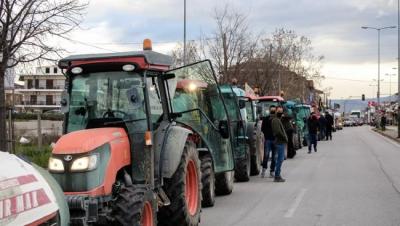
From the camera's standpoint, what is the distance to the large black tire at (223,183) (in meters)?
11.7

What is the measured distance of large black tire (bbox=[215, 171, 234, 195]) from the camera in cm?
1174

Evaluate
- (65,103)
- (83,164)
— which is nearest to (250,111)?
(65,103)

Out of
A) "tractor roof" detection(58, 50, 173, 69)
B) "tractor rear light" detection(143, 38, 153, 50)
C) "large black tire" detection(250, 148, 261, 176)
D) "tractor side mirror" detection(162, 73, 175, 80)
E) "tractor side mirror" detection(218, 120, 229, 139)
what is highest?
"tractor rear light" detection(143, 38, 153, 50)

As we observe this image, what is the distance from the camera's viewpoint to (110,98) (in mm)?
7117

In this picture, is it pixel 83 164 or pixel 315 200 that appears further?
pixel 315 200

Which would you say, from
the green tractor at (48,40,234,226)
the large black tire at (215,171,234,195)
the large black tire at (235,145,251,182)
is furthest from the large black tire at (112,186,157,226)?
the large black tire at (235,145,251,182)

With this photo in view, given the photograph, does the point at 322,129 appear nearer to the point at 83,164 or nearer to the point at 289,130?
the point at 289,130

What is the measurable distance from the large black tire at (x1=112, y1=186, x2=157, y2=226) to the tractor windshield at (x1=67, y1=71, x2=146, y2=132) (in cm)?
108

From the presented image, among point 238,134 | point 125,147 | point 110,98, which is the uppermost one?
point 110,98

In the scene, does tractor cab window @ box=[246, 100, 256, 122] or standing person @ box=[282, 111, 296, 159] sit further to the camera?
standing person @ box=[282, 111, 296, 159]

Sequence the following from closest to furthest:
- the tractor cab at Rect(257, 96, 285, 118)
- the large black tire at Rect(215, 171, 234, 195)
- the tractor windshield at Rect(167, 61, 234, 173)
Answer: the tractor windshield at Rect(167, 61, 234, 173) → the large black tire at Rect(215, 171, 234, 195) → the tractor cab at Rect(257, 96, 285, 118)

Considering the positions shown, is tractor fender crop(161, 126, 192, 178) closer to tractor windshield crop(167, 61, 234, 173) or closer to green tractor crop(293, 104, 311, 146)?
tractor windshield crop(167, 61, 234, 173)

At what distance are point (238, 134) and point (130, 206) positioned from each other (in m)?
7.38

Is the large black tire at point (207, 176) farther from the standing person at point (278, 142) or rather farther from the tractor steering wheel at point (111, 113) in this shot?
the standing person at point (278, 142)
